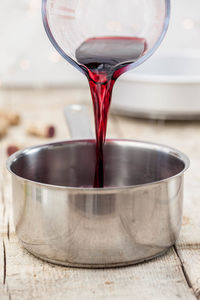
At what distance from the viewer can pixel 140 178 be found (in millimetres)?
909

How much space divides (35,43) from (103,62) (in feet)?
4.13

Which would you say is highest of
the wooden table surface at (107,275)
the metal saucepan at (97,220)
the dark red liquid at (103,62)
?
the dark red liquid at (103,62)

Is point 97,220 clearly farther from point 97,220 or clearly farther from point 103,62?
point 103,62

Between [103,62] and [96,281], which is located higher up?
[103,62]

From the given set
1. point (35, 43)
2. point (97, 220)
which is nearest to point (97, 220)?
point (97, 220)

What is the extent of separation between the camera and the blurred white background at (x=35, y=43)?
1.92 meters

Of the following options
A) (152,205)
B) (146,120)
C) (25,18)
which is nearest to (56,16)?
(152,205)

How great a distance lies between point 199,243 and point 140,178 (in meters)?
0.16

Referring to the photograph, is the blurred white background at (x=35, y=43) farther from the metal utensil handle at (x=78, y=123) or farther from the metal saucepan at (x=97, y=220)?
the metal saucepan at (x=97, y=220)

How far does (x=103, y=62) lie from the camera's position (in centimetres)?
80

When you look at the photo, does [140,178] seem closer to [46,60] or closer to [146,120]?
[146,120]

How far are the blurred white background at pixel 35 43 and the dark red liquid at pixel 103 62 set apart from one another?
1106 millimetres

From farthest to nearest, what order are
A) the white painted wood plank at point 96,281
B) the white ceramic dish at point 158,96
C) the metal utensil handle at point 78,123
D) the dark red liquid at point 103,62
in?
the white ceramic dish at point 158,96 < the metal utensil handle at point 78,123 < the dark red liquid at point 103,62 < the white painted wood plank at point 96,281

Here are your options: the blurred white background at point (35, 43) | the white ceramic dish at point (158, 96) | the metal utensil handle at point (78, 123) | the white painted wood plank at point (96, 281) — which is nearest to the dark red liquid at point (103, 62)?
the metal utensil handle at point (78, 123)
